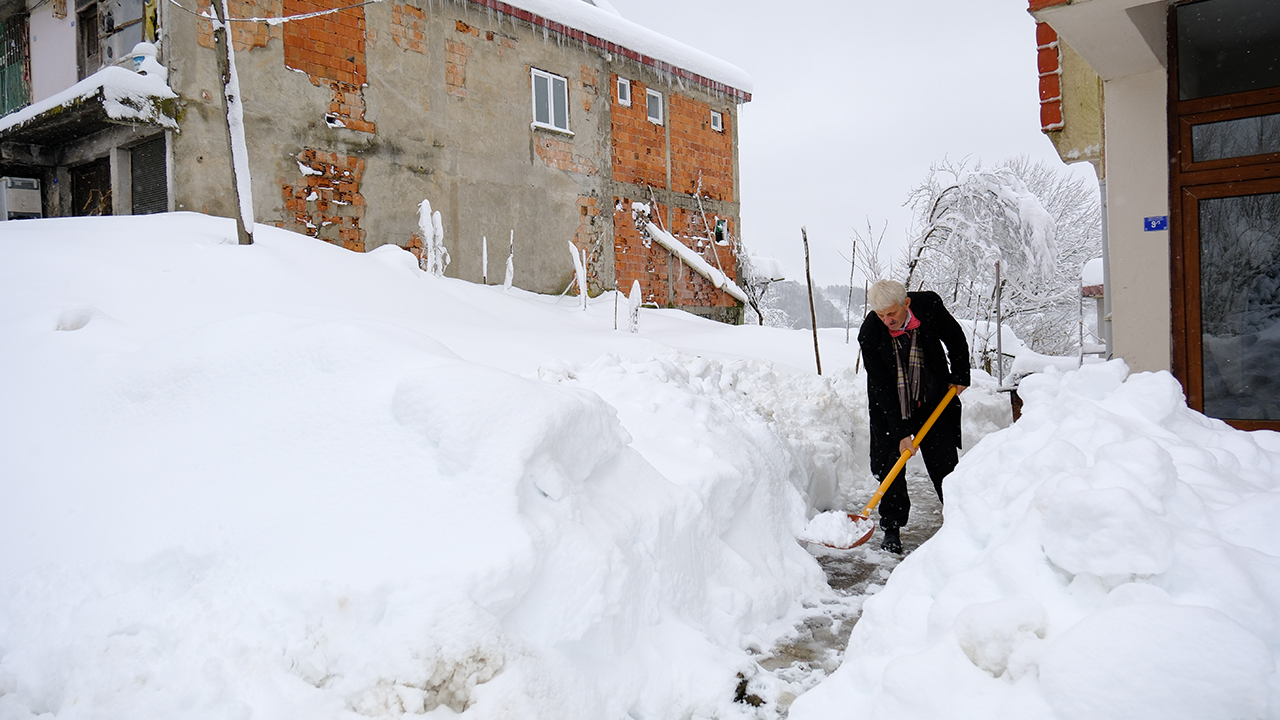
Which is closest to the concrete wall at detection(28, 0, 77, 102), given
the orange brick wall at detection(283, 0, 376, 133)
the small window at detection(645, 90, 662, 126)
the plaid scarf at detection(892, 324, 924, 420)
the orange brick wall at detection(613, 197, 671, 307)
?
the orange brick wall at detection(283, 0, 376, 133)

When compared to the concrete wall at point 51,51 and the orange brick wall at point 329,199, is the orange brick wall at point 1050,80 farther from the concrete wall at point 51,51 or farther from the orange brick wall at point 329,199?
the concrete wall at point 51,51

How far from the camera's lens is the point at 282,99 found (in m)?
9.73

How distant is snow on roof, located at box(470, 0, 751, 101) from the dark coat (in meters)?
10.1

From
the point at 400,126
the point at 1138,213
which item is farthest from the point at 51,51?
the point at 1138,213

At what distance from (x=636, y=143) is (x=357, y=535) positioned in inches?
511

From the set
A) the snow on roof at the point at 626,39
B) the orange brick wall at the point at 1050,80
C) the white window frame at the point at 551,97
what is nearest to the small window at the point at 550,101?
the white window frame at the point at 551,97

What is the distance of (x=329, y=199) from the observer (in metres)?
Result: 10.1

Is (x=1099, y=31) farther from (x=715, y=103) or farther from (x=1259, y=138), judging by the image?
(x=715, y=103)

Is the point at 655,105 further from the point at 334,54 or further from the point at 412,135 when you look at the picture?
the point at 334,54

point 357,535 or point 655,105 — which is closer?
point 357,535

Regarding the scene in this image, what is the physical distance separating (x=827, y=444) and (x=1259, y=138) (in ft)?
10.3

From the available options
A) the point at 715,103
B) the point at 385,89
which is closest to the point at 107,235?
the point at 385,89

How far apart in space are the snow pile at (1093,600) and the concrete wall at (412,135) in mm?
9748

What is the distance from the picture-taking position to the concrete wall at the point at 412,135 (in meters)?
9.40
